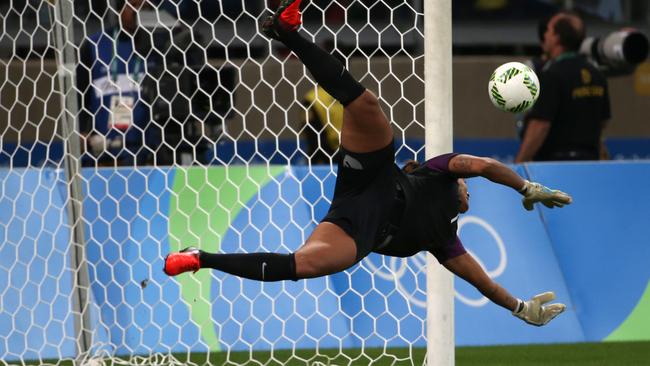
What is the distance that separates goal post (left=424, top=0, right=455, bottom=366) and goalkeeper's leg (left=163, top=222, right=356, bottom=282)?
630 millimetres

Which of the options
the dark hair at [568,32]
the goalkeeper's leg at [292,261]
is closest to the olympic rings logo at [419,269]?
the dark hair at [568,32]

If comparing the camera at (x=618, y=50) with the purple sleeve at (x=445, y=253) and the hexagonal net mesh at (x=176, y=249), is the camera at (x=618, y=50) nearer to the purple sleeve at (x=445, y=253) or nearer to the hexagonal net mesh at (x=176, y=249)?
the hexagonal net mesh at (x=176, y=249)

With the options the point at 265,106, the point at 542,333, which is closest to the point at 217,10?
the point at 265,106

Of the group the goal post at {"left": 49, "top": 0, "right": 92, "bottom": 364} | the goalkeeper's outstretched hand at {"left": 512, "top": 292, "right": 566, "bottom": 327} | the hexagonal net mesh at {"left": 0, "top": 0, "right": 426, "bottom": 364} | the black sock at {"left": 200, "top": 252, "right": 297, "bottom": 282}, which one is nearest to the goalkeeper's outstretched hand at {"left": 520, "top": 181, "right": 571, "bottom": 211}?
the goalkeeper's outstretched hand at {"left": 512, "top": 292, "right": 566, "bottom": 327}

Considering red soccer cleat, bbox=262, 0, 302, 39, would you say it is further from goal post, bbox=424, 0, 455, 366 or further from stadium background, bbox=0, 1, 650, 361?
stadium background, bbox=0, 1, 650, 361

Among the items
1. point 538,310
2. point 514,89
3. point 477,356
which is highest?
point 514,89

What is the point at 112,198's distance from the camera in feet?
27.5

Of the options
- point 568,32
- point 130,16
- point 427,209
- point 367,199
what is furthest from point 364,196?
point 568,32

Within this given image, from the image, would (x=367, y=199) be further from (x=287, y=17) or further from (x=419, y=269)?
(x=419, y=269)

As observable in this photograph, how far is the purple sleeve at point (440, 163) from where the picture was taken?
20.6 ft

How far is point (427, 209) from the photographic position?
6445 millimetres

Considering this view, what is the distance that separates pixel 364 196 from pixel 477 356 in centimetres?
205

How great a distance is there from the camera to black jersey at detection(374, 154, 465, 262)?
641cm

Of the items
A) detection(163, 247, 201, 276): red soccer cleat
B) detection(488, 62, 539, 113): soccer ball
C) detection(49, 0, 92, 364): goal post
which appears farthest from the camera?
detection(49, 0, 92, 364): goal post
